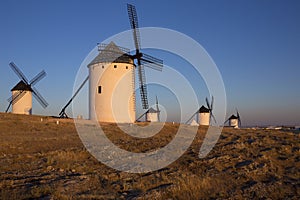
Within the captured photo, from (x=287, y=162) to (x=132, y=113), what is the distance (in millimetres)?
22670

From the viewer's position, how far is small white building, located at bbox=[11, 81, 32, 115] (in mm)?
44522

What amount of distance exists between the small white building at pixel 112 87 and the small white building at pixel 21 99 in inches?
720

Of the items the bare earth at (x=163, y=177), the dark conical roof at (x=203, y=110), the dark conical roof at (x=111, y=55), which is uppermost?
the dark conical roof at (x=111, y=55)

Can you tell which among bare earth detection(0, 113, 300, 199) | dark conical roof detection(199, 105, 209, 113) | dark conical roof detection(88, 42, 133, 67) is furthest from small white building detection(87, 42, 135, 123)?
dark conical roof detection(199, 105, 209, 113)

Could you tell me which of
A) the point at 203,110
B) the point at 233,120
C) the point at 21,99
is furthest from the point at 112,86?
the point at 233,120

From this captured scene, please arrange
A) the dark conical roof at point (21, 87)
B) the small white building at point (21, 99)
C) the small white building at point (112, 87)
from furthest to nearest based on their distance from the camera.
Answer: the dark conical roof at point (21, 87) → the small white building at point (21, 99) → the small white building at point (112, 87)

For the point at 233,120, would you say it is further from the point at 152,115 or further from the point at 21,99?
the point at 21,99

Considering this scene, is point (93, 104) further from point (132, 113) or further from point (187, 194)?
point (187, 194)

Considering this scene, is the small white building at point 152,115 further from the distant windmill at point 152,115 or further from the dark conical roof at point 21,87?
the dark conical roof at point 21,87

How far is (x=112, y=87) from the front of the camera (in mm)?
31141

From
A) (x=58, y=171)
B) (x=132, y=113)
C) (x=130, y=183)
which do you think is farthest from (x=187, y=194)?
(x=132, y=113)

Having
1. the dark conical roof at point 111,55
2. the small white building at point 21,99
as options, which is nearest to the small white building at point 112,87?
the dark conical roof at point 111,55

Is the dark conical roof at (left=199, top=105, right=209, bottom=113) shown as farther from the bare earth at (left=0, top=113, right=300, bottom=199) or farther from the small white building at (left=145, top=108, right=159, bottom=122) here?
the bare earth at (left=0, top=113, right=300, bottom=199)

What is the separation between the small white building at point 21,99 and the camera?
44.5m
